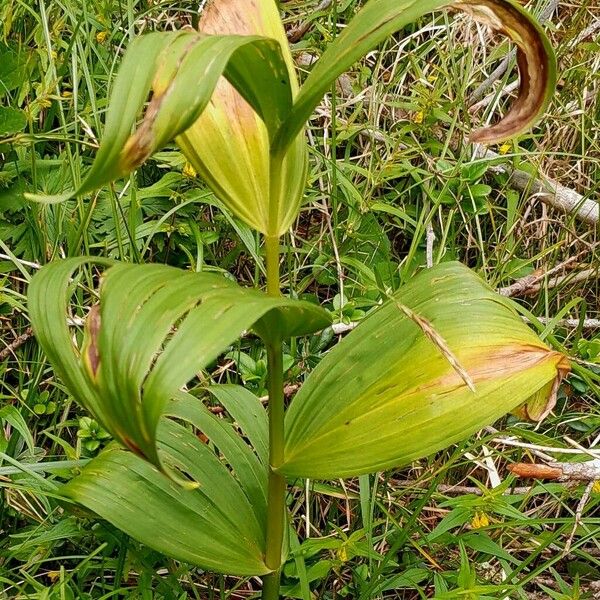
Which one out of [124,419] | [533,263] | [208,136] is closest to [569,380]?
[533,263]

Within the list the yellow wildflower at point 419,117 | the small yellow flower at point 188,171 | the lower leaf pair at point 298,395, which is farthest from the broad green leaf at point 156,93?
the yellow wildflower at point 419,117

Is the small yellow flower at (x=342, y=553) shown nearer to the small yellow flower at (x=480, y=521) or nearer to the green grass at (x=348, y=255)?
the green grass at (x=348, y=255)

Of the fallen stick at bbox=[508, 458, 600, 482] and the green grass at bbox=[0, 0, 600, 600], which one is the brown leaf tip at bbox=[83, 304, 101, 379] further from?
the fallen stick at bbox=[508, 458, 600, 482]

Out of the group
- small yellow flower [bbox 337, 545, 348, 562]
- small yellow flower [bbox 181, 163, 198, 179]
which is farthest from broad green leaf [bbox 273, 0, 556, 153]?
small yellow flower [bbox 181, 163, 198, 179]

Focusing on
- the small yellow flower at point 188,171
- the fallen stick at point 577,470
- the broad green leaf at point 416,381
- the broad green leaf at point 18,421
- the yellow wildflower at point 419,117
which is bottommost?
the fallen stick at point 577,470

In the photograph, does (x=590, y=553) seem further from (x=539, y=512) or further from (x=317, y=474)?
(x=317, y=474)

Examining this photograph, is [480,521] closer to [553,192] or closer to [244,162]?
[244,162]
